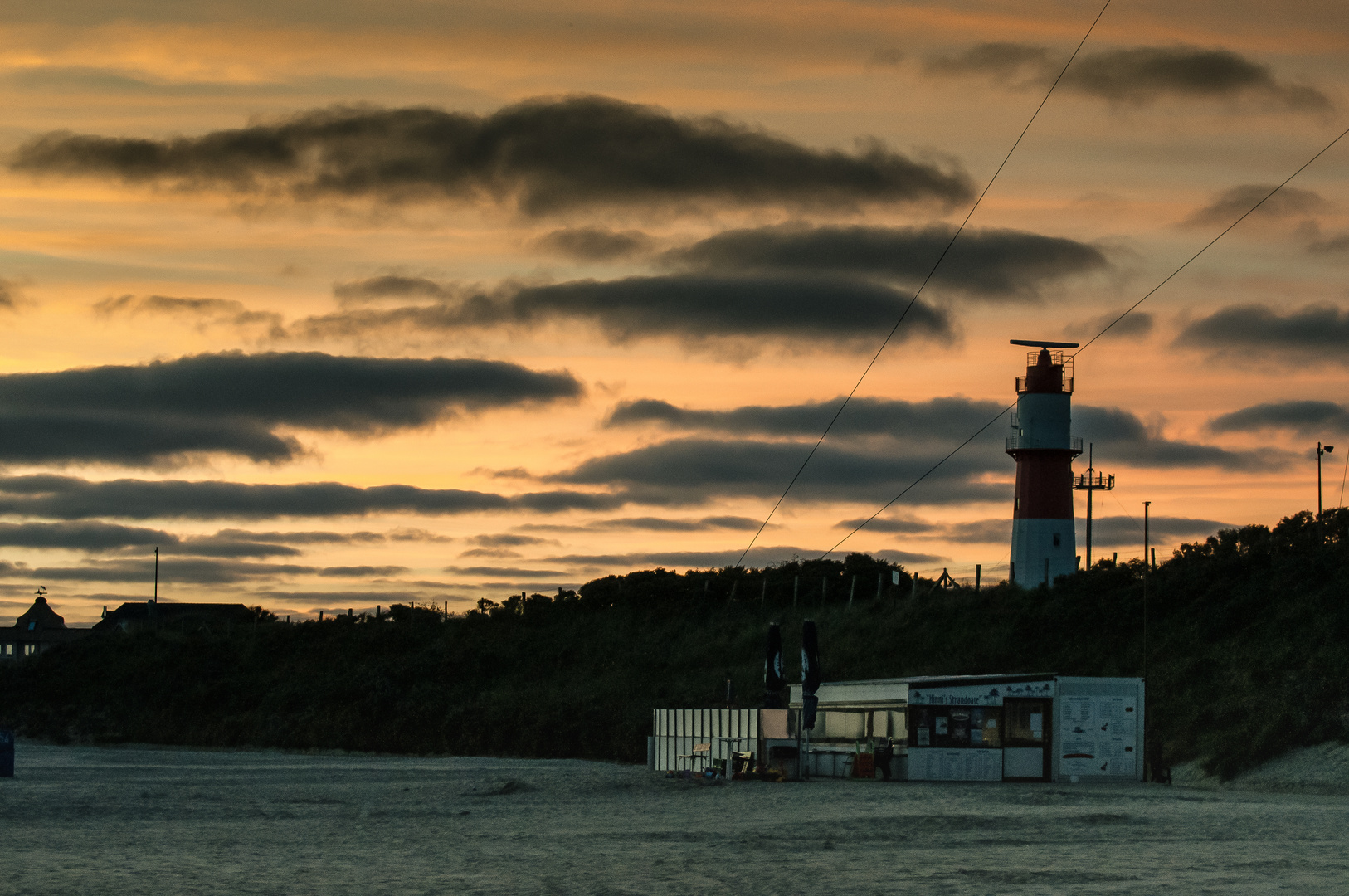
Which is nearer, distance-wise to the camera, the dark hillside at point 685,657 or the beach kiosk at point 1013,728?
the beach kiosk at point 1013,728

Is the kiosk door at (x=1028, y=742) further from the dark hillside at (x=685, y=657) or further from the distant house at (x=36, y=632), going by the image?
the distant house at (x=36, y=632)

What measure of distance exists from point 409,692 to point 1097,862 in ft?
151

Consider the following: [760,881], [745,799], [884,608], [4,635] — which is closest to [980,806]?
[745,799]

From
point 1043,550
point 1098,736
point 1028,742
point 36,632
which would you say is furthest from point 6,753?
point 36,632

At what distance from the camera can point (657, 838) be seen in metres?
20.2

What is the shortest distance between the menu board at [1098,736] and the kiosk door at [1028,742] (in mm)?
360

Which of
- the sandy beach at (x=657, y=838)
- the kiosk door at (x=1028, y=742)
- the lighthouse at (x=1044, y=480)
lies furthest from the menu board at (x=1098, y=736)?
the lighthouse at (x=1044, y=480)

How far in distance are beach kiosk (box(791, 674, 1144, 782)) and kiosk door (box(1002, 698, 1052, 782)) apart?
0.06ft

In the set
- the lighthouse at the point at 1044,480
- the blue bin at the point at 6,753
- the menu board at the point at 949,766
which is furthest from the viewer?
the lighthouse at the point at 1044,480

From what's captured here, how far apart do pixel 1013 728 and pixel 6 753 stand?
22608 millimetres

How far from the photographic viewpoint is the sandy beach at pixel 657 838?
599 inches

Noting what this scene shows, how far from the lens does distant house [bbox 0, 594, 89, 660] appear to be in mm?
141875

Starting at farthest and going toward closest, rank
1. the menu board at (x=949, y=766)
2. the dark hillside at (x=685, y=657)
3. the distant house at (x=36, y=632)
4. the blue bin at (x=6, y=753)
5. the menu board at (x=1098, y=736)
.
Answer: the distant house at (x=36, y=632), the dark hillside at (x=685, y=657), the blue bin at (x=6, y=753), the menu board at (x=1098, y=736), the menu board at (x=949, y=766)

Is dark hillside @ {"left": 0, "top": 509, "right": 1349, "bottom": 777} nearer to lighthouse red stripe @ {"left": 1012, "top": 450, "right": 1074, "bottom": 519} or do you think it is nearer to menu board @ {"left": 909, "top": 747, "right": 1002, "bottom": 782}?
lighthouse red stripe @ {"left": 1012, "top": 450, "right": 1074, "bottom": 519}
